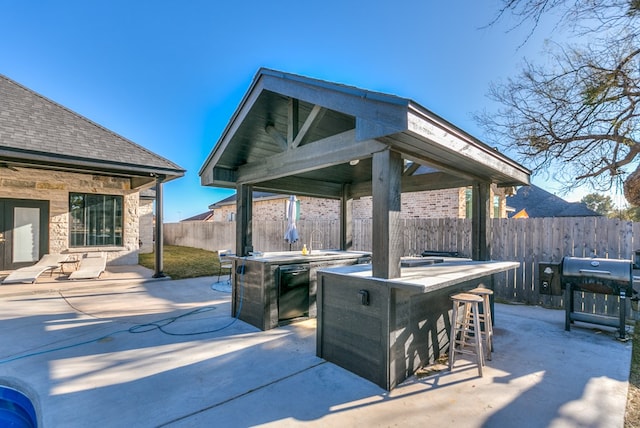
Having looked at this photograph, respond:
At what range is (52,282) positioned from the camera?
818 centimetres

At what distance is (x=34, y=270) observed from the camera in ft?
27.1

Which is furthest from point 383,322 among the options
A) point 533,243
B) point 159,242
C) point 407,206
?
point 407,206

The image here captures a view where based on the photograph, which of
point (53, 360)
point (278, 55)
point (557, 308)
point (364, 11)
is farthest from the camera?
point (278, 55)

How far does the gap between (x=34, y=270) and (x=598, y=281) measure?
12706mm

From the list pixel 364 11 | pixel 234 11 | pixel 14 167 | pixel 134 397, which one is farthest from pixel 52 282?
pixel 364 11

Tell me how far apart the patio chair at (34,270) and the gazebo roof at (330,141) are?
6.34m

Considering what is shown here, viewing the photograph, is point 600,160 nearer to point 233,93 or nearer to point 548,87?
point 548,87

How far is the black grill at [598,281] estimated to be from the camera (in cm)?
429

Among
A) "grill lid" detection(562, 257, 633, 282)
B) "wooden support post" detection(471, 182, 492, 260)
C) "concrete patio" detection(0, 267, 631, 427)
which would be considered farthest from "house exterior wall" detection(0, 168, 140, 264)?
"grill lid" detection(562, 257, 633, 282)

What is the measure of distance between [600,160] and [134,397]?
11209 mm

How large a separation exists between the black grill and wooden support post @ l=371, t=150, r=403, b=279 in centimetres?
351

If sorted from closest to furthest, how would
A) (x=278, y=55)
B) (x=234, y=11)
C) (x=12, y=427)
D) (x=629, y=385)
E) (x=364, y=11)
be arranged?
(x=12, y=427) < (x=629, y=385) < (x=364, y=11) < (x=234, y=11) < (x=278, y=55)

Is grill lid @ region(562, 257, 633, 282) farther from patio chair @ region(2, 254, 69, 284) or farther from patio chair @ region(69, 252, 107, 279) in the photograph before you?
patio chair @ region(2, 254, 69, 284)

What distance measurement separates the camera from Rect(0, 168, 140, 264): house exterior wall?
9.41 meters
